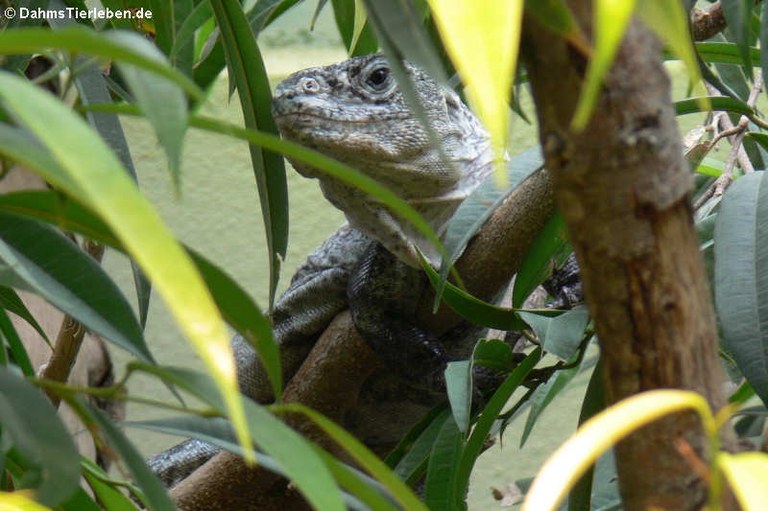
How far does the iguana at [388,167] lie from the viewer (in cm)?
148

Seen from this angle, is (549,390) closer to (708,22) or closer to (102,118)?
(708,22)

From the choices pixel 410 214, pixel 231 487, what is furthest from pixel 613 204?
pixel 231 487

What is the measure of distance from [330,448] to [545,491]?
134cm

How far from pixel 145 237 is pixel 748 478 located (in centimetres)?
20

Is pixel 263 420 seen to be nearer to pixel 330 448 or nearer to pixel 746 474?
pixel 746 474

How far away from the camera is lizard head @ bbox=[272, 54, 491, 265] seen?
1477mm

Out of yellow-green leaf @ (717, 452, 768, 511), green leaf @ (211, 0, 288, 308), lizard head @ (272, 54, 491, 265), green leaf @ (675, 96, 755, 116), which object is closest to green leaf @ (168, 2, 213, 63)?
green leaf @ (211, 0, 288, 308)

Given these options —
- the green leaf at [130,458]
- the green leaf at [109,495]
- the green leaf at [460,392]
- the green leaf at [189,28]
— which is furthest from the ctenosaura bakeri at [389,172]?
the green leaf at [130,458]

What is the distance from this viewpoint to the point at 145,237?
0.31 metres

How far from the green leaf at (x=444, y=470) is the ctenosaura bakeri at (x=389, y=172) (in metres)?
0.41

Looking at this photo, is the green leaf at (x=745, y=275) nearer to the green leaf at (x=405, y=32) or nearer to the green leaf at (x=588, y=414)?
the green leaf at (x=588, y=414)

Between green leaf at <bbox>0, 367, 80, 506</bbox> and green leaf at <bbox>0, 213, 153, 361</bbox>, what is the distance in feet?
0.22

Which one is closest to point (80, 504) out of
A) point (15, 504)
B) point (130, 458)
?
point (130, 458)

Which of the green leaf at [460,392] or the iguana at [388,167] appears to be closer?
the green leaf at [460,392]
